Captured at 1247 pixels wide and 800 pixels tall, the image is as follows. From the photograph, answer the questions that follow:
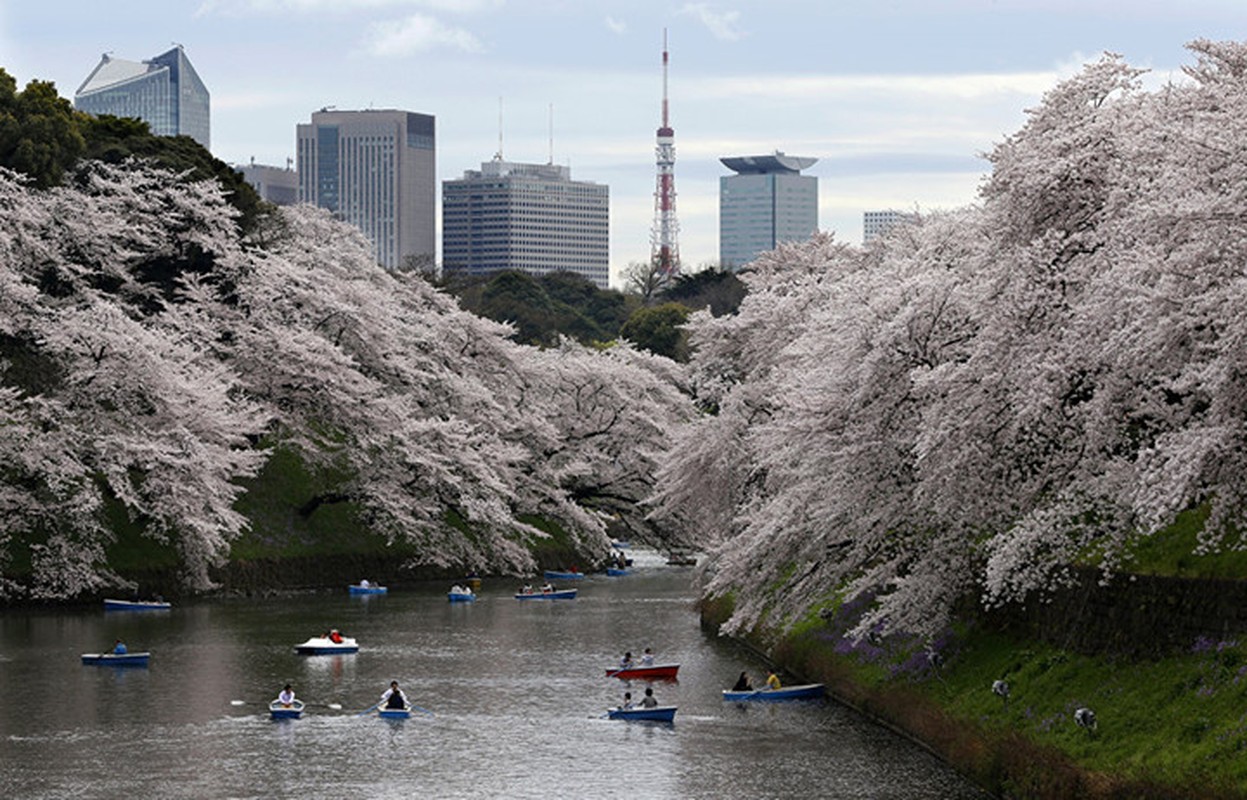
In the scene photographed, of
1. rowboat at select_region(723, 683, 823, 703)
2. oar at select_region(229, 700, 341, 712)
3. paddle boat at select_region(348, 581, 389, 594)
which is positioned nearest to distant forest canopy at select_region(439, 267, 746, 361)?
paddle boat at select_region(348, 581, 389, 594)

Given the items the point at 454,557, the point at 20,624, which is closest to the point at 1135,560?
the point at 20,624

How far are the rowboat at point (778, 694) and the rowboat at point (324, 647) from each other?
1432 centimetres

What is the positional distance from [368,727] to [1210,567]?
2059cm

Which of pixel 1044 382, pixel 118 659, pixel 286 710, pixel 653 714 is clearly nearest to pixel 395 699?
pixel 286 710

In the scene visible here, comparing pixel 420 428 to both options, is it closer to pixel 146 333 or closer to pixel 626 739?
pixel 146 333

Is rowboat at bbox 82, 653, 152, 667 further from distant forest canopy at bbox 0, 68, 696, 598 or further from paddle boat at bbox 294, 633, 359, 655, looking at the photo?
distant forest canopy at bbox 0, 68, 696, 598

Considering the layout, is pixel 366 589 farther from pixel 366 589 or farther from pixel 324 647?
pixel 324 647

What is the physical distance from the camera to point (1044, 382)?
31.4m

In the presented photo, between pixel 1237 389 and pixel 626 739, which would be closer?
pixel 1237 389

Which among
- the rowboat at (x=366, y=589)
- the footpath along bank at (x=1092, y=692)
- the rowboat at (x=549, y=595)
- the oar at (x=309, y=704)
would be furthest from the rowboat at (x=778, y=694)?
the rowboat at (x=366, y=589)

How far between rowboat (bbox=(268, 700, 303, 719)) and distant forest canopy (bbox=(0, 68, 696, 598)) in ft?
75.1

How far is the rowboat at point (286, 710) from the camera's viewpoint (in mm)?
44250

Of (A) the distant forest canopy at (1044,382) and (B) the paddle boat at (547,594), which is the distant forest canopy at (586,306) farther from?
(A) the distant forest canopy at (1044,382)

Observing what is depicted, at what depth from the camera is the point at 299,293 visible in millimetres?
83125
